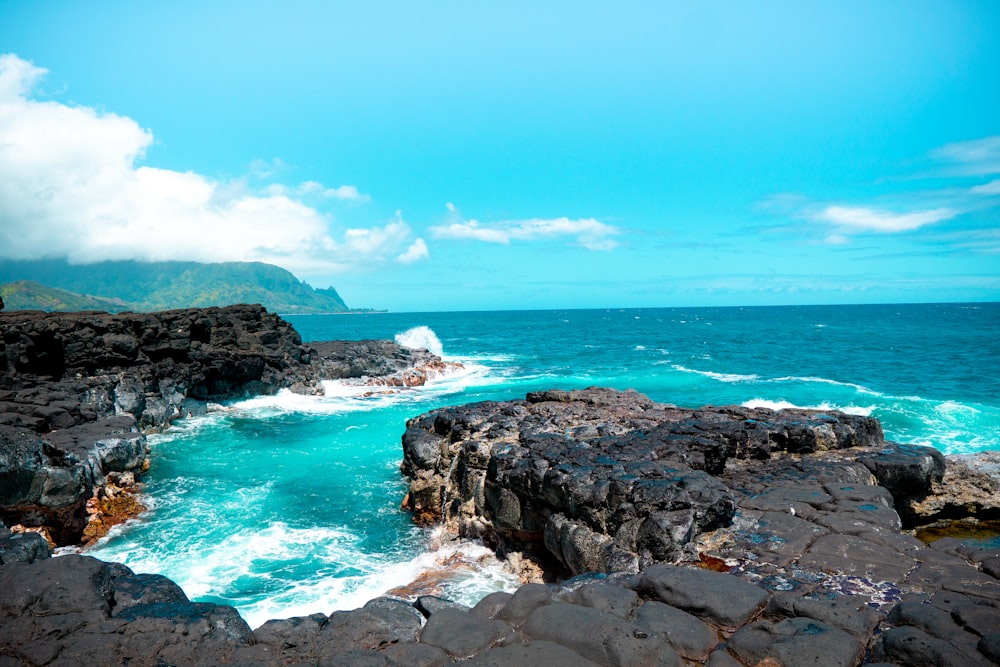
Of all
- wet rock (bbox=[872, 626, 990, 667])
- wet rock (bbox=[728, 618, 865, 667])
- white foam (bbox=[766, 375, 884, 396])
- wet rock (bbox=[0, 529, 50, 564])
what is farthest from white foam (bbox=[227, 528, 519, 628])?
white foam (bbox=[766, 375, 884, 396])

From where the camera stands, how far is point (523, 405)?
18.5m

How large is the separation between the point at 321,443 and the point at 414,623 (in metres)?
21.8

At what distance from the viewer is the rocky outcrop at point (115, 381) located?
15.0 metres

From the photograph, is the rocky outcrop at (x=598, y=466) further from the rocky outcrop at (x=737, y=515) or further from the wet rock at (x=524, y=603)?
the wet rock at (x=524, y=603)

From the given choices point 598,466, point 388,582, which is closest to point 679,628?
point 598,466

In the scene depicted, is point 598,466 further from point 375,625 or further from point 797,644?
point 375,625

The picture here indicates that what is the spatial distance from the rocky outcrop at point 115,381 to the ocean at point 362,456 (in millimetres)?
1236

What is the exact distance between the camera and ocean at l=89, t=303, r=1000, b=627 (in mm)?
12781

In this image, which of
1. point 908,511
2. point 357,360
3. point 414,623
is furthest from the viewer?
point 357,360

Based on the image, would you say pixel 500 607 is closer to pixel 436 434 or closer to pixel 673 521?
pixel 673 521

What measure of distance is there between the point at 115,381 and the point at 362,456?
1488cm

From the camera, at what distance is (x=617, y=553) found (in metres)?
9.27

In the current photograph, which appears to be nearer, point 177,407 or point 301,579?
point 301,579

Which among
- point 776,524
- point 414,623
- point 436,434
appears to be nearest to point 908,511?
point 776,524
